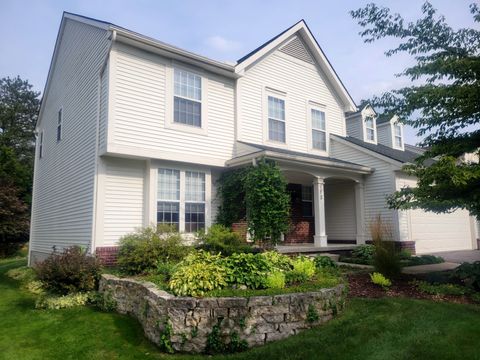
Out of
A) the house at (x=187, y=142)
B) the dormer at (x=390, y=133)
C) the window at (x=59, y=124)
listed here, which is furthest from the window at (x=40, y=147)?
the dormer at (x=390, y=133)

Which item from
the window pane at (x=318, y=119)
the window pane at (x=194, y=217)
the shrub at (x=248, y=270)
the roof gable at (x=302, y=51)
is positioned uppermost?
the roof gable at (x=302, y=51)

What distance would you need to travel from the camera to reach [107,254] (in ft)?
29.9

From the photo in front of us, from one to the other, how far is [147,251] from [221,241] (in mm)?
2087

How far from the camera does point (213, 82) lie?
11.6m

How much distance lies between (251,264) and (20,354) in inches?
148

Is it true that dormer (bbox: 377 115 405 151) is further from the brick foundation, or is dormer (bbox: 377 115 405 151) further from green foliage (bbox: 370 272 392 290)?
the brick foundation

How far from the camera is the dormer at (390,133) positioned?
18441mm

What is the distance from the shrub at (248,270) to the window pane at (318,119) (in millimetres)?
9437

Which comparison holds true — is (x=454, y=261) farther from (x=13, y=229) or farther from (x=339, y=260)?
(x=13, y=229)

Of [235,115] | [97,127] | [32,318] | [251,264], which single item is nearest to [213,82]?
[235,115]

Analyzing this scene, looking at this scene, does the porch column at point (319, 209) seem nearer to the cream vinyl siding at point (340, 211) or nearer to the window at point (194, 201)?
the cream vinyl siding at point (340, 211)

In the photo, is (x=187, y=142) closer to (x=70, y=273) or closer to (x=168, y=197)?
(x=168, y=197)

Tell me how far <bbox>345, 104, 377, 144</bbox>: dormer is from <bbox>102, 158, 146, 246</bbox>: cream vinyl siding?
11593mm

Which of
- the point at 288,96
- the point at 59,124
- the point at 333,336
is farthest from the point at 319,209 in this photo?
the point at 59,124
